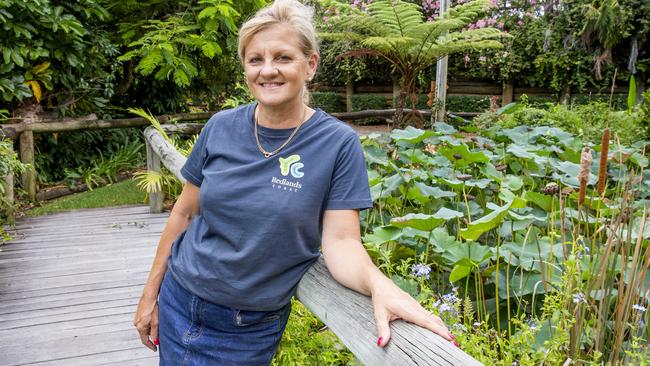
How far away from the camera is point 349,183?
1366 millimetres

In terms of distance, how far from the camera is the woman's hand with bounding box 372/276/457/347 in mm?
1058

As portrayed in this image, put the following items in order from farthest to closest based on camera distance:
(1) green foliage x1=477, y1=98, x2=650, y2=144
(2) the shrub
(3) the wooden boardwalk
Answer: (2) the shrub < (1) green foliage x1=477, y1=98, x2=650, y2=144 < (3) the wooden boardwalk

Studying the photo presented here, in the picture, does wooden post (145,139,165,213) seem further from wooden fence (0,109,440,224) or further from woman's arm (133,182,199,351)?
woman's arm (133,182,199,351)

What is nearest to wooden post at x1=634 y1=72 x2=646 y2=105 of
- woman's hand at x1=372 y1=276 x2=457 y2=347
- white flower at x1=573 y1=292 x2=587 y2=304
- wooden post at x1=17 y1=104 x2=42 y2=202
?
wooden post at x1=17 y1=104 x2=42 y2=202

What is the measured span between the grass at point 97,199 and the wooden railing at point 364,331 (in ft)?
17.3

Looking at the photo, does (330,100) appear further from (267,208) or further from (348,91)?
(267,208)

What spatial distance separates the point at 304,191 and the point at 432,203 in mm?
1294

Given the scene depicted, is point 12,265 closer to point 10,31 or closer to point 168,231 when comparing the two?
point 168,231

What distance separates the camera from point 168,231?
65.9 inches

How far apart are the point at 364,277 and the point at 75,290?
8.65 feet

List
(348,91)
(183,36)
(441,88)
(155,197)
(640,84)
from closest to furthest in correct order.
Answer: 1. (155,197)
2. (183,36)
3. (441,88)
4. (640,84)
5. (348,91)

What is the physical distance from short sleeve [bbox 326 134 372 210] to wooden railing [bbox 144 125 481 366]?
20 centimetres

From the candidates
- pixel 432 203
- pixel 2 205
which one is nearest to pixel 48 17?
pixel 2 205

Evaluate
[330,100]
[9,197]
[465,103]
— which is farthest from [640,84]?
[9,197]
